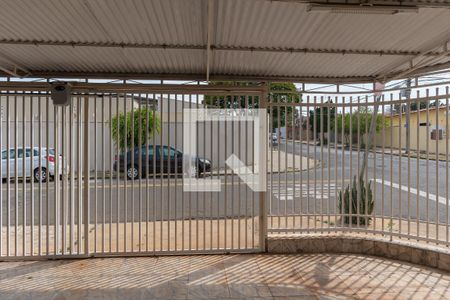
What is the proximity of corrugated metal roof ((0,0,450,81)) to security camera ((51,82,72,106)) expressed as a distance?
14.0 inches

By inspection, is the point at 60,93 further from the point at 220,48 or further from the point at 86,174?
the point at 220,48

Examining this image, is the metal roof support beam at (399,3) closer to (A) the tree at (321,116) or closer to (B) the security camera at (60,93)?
(A) the tree at (321,116)

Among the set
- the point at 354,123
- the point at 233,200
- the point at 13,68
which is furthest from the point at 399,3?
the point at 13,68

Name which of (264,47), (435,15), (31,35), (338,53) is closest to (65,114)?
(31,35)

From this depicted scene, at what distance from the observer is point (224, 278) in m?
4.10

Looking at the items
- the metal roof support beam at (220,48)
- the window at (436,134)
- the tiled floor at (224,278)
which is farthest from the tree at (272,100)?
the tiled floor at (224,278)

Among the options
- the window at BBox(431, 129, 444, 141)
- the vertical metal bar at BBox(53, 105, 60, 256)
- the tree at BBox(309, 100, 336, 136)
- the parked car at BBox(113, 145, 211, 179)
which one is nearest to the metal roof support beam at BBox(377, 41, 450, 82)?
the window at BBox(431, 129, 444, 141)

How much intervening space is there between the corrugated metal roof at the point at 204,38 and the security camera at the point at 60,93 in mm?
356

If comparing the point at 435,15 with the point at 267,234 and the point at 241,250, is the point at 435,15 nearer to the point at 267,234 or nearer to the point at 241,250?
the point at 267,234

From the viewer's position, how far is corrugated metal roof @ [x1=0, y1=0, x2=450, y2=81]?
320 centimetres

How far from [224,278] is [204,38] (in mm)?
2810

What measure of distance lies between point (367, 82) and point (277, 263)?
3329 mm

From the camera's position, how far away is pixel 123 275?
4.19 m

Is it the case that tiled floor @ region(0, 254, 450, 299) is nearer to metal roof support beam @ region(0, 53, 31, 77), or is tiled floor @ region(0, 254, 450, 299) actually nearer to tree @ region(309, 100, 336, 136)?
tree @ region(309, 100, 336, 136)
